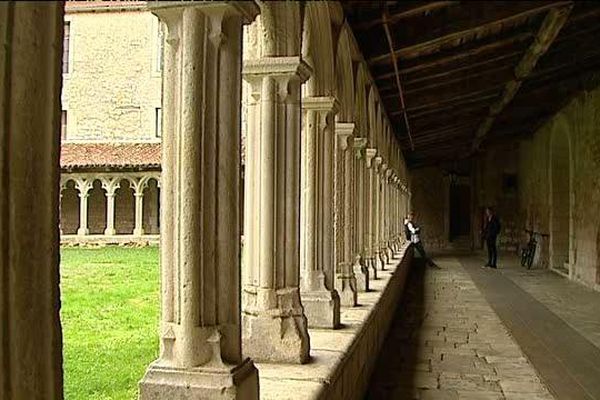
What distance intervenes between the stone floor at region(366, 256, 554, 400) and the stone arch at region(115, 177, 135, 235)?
12.8 meters

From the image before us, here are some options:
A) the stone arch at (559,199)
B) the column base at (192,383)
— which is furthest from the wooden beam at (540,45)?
the column base at (192,383)

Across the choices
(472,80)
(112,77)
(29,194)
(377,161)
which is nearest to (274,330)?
(29,194)

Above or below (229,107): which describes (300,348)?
below

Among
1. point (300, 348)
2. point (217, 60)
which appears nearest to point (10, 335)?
point (217, 60)

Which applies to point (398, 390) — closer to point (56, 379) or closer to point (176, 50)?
point (176, 50)

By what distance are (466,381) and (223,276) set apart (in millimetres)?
2797

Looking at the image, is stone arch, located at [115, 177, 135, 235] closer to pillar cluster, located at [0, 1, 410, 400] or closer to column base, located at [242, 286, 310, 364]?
pillar cluster, located at [0, 1, 410, 400]

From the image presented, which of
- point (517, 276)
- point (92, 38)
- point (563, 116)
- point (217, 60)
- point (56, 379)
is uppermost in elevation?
point (92, 38)

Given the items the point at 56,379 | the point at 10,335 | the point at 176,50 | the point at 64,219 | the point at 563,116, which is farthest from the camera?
the point at 64,219

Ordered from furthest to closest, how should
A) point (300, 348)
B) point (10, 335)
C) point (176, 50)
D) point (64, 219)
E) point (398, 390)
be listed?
point (64, 219)
point (398, 390)
point (300, 348)
point (176, 50)
point (10, 335)

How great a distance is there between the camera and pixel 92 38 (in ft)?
59.5

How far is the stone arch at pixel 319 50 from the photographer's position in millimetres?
4109

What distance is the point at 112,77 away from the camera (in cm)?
1922

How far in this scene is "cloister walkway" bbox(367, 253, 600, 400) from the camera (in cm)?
432
